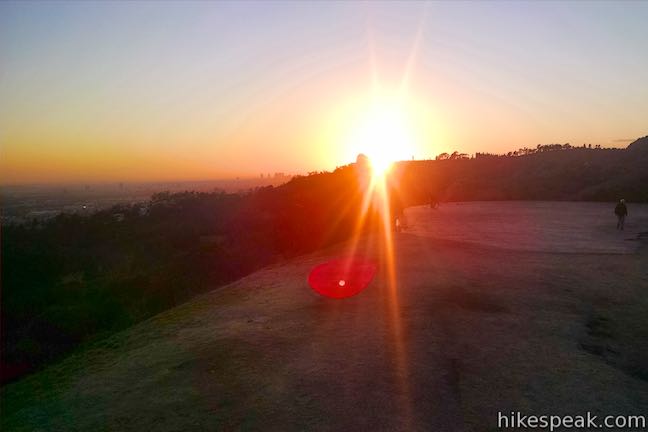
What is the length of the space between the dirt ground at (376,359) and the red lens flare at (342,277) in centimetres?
45

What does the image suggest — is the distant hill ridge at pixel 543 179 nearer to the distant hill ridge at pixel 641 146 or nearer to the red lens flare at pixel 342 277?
the distant hill ridge at pixel 641 146

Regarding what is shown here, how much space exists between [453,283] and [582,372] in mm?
5485

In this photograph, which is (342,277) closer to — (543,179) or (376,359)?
(376,359)

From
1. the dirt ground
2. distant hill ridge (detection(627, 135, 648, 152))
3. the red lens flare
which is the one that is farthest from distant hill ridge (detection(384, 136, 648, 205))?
the dirt ground

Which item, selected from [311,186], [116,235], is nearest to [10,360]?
[116,235]

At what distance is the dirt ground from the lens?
6473 millimetres

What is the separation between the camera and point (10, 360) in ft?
42.8

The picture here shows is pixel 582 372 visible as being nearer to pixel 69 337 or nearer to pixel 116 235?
pixel 69 337

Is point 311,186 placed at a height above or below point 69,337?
above

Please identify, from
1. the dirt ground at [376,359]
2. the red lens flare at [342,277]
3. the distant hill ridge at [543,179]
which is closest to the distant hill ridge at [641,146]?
the distant hill ridge at [543,179]

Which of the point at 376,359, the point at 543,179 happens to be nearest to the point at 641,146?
the point at 543,179

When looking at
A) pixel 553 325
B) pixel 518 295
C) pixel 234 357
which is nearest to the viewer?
pixel 234 357

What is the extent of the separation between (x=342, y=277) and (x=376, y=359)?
6.46 m

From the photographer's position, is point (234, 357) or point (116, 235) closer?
point (234, 357)
